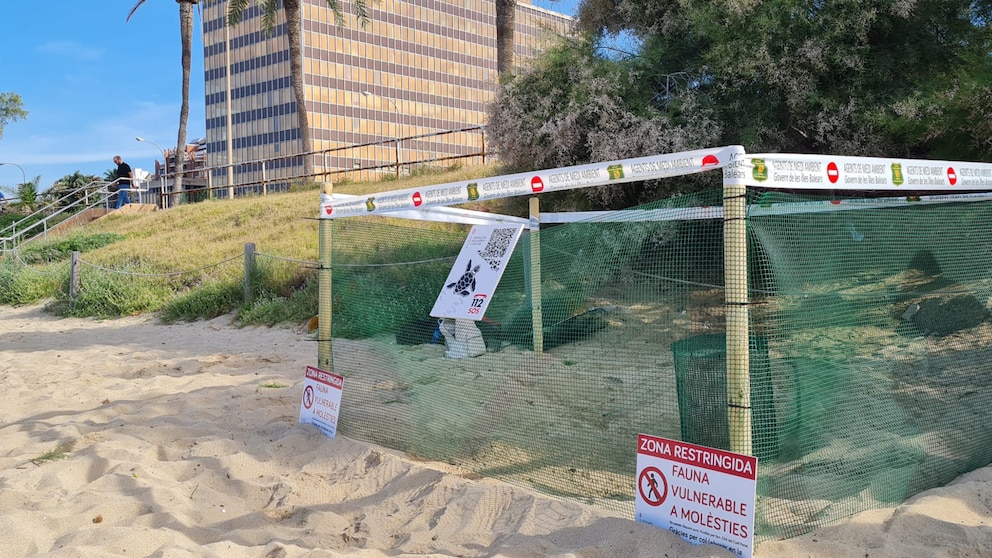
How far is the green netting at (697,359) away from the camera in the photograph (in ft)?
12.5

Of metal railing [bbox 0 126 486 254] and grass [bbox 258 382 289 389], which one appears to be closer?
grass [bbox 258 382 289 389]

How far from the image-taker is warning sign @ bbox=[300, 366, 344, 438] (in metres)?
5.07

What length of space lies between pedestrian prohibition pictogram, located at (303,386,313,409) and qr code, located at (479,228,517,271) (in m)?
1.62

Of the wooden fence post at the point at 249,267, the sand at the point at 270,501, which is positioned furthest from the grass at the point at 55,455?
the wooden fence post at the point at 249,267

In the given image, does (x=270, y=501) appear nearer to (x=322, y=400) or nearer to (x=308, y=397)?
(x=322, y=400)

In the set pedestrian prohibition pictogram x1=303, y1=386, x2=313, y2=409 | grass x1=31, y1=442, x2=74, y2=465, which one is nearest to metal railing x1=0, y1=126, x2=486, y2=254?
pedestrian prohibition pictogram x1=303, y1=386, x2=313, y2=409

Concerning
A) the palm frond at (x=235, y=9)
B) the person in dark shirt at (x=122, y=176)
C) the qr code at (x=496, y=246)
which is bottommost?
the qr code at (x=496, y=246)

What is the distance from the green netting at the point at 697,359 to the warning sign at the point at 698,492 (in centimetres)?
38

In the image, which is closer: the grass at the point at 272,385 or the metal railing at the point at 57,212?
the grass at the point at 272,385

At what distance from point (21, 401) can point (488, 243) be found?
4.17 metres

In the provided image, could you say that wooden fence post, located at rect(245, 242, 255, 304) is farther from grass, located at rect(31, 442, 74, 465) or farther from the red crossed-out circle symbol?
the red crossed-out circle symbol

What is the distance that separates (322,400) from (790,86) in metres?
6.41

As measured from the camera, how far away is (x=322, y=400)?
518cm

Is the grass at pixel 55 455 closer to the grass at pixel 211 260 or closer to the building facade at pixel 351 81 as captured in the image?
the grass at pixel 211 260
